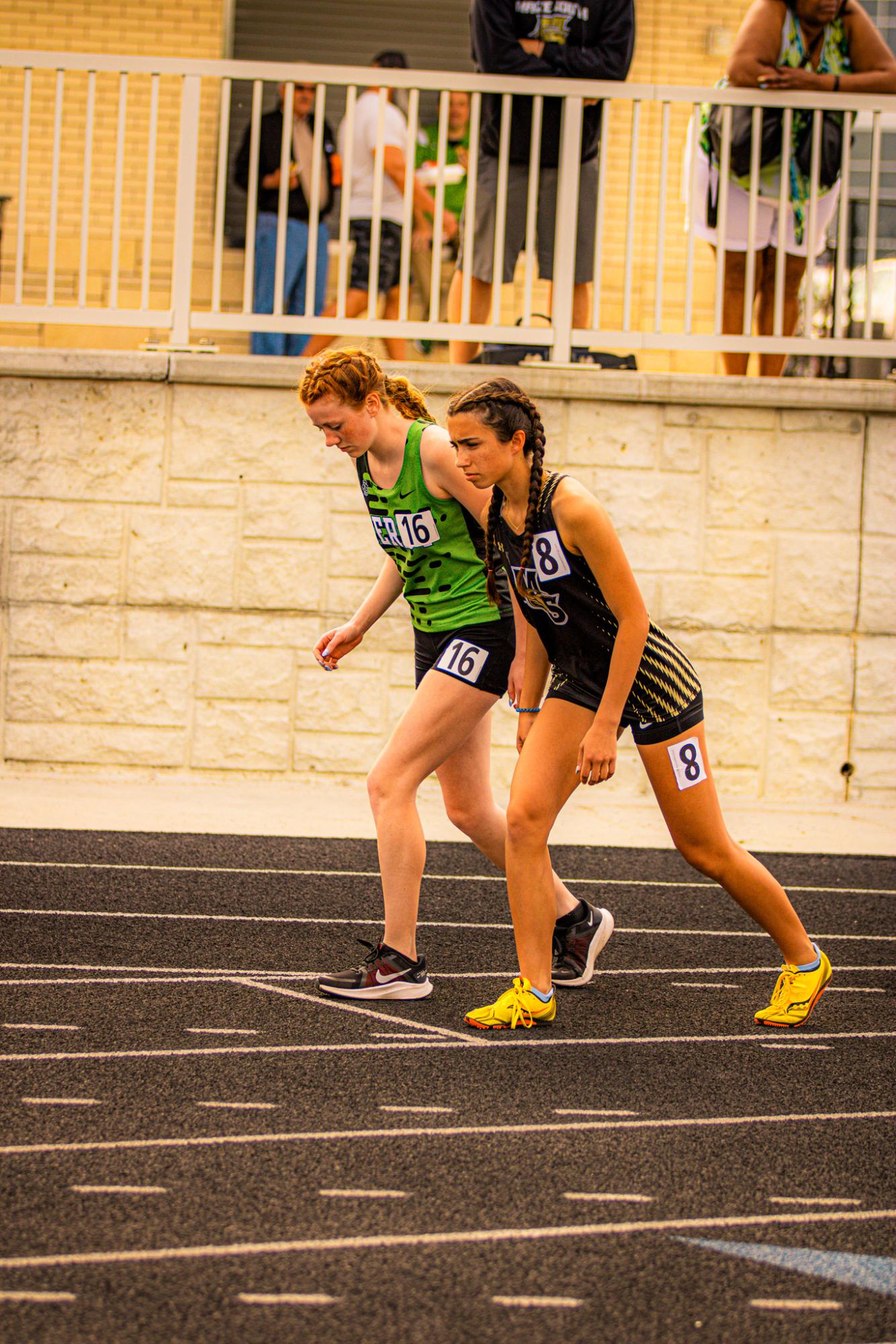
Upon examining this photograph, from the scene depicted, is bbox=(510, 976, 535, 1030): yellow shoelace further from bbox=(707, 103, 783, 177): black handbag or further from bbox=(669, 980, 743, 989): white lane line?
bbox=(707, 103, 783, 177): black handbag

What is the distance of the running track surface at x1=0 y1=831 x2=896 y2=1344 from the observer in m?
2.62

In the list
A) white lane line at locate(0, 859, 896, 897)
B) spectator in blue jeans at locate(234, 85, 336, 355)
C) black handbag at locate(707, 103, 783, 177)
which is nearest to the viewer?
white lane line at locate(0, 859, 896, 897)

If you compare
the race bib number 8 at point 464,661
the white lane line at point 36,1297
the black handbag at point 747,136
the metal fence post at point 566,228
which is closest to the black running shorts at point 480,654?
→ the race bib number 8 at point 464,661

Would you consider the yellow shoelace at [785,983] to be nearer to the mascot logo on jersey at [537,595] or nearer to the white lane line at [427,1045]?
the white lane line at [427,1045]

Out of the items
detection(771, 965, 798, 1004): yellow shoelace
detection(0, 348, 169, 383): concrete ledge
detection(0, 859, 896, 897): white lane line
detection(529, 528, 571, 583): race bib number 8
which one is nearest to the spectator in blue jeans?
detection(0, 348, 169, 383): concrete ledge

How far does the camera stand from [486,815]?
4.95 meters

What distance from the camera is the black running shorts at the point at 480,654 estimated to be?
4.63m

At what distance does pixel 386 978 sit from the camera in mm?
4602

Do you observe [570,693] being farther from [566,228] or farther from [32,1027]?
[566,228]

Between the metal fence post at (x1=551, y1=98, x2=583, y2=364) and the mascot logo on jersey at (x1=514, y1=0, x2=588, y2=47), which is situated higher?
the mascot logo on jersey at (x1=514, y1=0, x2=588, y2=47)

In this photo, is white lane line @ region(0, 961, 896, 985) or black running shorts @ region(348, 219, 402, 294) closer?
white lane line @ region(0, 961, 896, 985)

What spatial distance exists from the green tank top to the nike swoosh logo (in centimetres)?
110

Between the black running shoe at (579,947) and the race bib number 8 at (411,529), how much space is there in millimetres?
1333

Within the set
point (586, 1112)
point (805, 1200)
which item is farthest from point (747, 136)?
point (805, 1200)
